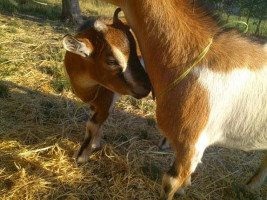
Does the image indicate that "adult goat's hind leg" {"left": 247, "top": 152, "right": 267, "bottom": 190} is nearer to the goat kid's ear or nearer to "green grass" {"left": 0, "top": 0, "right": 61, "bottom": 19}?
the goat kid's ear

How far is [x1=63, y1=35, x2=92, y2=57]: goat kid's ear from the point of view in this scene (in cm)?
247

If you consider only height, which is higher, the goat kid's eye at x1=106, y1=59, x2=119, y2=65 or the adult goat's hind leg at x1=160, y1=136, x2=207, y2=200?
the goat kid's eye at x1=106, y1=59, x2=119, y2=65

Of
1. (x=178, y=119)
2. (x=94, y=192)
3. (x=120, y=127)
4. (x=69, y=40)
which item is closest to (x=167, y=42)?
(x=178, y=119)

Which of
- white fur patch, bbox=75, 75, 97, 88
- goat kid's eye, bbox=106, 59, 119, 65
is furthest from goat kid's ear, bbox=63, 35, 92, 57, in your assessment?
white fur patch, bbox=75, 75, 97, 88

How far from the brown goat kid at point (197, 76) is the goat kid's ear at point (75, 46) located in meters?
0.55

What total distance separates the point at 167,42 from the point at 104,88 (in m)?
1.22

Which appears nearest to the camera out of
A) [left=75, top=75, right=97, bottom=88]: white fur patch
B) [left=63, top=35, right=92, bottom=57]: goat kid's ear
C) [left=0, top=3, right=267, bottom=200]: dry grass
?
[left=63, top=35, right=92, bottom=57]: goat kid's ear

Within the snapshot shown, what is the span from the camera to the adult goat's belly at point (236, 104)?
2.09m

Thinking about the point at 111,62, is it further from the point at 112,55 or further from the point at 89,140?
the point at 89,140

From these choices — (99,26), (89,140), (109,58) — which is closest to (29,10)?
(89,140)

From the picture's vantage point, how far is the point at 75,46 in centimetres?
252

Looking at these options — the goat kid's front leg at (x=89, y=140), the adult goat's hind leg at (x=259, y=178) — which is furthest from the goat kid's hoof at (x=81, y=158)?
the adult goat's hind leg at (x=259, y=178)

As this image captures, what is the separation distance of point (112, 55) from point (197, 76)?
2.73ft

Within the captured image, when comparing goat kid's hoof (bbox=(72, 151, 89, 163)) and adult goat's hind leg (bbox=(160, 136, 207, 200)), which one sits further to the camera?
goat kid's hoof (bbox=(72, 151, 89, 163))
